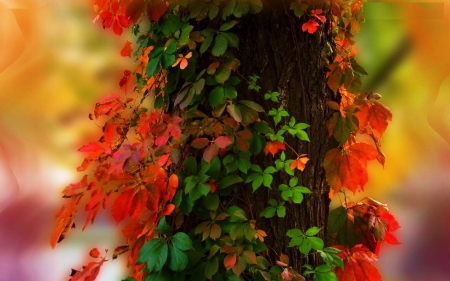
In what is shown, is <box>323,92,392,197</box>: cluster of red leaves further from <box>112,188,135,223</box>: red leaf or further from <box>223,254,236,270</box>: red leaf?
<box>112,188,135,223</box>: red leaf

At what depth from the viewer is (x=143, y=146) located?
121 centimetres

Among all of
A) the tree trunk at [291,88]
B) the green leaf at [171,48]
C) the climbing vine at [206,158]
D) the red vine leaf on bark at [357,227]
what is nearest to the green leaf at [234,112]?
the climbing vine at [206,158]

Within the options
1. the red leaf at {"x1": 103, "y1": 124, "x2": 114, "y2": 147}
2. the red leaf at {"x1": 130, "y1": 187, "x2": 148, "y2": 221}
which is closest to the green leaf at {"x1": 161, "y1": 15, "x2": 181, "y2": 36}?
the red leaf at {"x1": 103, "y1": 124, "x2": 114, "y2": 147}

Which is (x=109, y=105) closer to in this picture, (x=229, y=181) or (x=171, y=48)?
(x=171, y=48)

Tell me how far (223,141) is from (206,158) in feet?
0.20

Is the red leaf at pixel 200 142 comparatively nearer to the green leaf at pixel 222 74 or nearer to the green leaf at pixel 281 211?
the green leaf at pixel 222 74

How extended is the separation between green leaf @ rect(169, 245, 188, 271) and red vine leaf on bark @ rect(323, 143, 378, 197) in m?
0.47

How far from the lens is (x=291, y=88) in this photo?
4.27 feet

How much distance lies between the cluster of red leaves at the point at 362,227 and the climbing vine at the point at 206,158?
1cm

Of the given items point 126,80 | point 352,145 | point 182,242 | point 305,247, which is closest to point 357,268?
point 305,247

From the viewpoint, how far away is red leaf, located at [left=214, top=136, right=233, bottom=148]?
1.13m

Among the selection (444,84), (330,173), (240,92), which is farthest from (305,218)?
(444,84)

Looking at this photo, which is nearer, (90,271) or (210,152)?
(210,152)

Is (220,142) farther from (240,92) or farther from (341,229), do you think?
(341,229)
